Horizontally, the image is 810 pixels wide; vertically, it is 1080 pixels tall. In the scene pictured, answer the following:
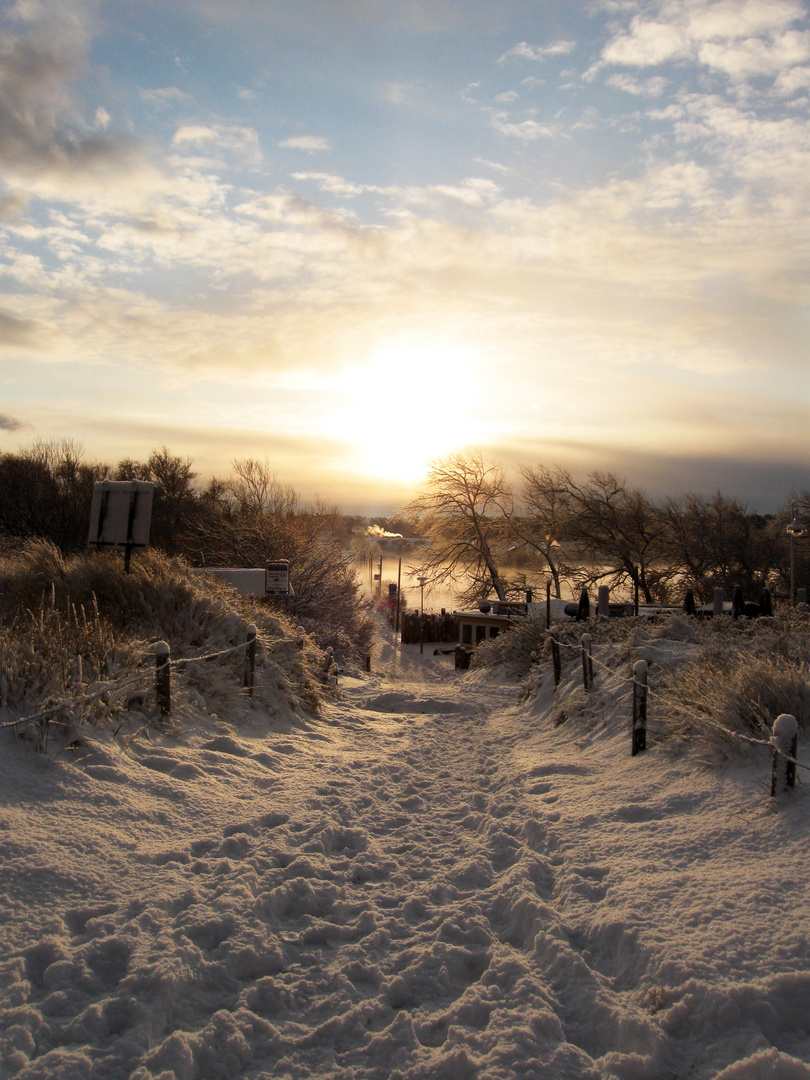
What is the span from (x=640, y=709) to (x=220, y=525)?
70.5 ft

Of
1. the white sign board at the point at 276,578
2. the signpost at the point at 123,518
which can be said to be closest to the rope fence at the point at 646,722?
the white sign board at the point at 276,578

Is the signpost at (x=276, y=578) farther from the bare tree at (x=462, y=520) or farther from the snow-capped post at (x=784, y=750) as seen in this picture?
the bare tree at (x=462, y=520)

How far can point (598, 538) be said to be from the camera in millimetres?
40844

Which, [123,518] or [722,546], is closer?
[123,518]

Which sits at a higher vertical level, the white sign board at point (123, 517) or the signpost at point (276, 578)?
the white sign board at point (123, 517)

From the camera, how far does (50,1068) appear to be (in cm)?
249

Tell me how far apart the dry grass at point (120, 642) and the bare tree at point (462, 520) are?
28.2m

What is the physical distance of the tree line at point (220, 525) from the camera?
23527 millimetres

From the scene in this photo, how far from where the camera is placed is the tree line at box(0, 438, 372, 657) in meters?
23.5

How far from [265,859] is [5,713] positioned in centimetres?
244

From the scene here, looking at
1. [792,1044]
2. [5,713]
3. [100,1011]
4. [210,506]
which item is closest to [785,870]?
[792,1044]

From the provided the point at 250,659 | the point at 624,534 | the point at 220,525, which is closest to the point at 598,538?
the point at 624,534

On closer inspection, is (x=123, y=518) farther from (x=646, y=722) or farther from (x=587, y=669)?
(x=646, y=722)

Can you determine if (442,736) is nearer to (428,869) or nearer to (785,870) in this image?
(428,869)
